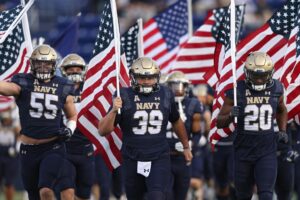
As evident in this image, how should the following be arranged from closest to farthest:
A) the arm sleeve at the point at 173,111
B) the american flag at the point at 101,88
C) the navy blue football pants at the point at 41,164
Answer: the arm sleeve at the point at 173,111, the navy blue football pants at the point at 41,164, the american flag at the point at 101,88

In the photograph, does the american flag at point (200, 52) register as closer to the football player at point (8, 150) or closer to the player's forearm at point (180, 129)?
the player's forearm at point (180, 129)

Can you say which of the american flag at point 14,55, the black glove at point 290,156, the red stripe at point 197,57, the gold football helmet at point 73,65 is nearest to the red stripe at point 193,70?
the red stripe at point 197,57

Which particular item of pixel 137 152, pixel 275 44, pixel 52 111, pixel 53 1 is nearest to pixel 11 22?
pixel 52 111

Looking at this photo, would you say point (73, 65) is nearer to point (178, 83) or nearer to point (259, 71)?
point (178, 83)

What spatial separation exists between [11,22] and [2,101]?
256 centimetres

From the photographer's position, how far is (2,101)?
1570 cm

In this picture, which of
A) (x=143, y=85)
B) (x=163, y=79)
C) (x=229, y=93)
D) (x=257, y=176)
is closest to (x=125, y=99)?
(x=143, y=85)

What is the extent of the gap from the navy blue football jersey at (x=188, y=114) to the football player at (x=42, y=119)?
71.3 inches

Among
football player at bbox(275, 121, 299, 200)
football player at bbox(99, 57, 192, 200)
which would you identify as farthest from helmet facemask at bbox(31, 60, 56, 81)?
football player at bbox(275, 121, 299, 200)

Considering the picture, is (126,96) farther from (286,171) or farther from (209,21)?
(209,21)

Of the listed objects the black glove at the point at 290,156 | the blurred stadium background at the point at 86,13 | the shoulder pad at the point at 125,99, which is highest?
the blurred stadium background at the point at 86,13

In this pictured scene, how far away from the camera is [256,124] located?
12.4m

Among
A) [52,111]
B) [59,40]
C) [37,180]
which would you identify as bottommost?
[37,180]

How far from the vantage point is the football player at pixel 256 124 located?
1227 centimetres
